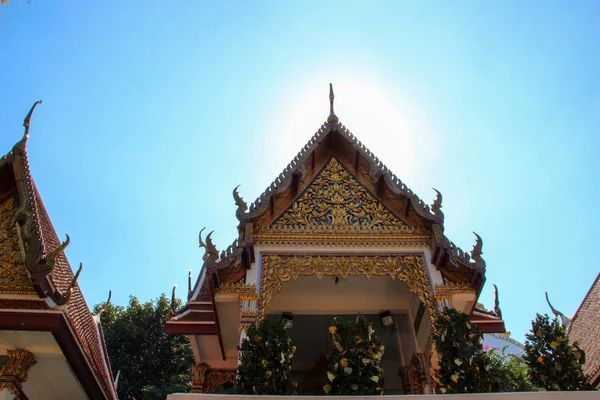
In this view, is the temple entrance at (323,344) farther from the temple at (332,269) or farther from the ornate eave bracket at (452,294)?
the ornate eave bracket at (452,294)

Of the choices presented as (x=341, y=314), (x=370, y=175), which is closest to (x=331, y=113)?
(x=370, y=175)

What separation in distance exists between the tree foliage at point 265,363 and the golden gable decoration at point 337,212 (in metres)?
2.65

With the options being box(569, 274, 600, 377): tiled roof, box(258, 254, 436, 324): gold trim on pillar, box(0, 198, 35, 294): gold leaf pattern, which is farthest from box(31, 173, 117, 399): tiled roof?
box(569, 274, 600, 377): tiled roof

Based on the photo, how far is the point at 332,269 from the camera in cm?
756

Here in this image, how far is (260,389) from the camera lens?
4941 mm

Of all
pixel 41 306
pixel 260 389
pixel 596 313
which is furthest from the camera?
pixel 596 313

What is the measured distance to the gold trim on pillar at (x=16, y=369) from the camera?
6934 mm

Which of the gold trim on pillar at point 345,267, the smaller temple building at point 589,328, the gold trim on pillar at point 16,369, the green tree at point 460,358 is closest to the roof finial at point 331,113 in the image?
the gold trim on pillar at point 345,267

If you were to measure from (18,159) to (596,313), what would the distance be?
A: 12.4m

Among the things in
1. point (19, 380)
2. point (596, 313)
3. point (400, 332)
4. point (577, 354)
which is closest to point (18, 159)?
point (19, 380)

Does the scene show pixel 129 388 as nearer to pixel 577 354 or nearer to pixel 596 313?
pixel 596 313

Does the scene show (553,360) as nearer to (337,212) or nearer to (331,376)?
(331,376)

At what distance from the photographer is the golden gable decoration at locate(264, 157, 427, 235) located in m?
7.95

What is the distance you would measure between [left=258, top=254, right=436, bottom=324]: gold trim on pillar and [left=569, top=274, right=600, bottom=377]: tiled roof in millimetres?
4794
